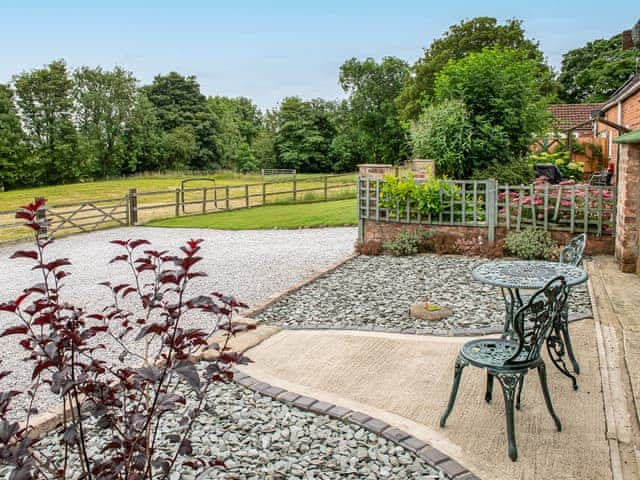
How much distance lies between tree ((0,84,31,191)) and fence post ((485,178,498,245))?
34476 millimetres

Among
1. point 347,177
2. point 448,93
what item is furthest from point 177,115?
point 448,93

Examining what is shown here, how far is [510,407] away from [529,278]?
1.15 metres

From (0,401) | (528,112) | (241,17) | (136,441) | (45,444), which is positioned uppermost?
(241,17)

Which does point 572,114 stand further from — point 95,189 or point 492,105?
point 95,189

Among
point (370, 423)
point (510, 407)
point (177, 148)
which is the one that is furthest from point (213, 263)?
point (177, 148)

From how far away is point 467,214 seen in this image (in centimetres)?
Result: 917

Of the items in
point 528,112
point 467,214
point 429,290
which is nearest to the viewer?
point 429,290

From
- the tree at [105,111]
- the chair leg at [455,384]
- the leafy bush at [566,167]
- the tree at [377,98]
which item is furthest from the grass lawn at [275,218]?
the tree at [377,98]

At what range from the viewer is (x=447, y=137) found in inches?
435

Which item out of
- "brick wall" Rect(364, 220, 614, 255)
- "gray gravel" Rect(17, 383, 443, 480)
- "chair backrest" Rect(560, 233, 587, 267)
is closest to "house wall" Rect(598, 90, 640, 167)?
"brick wall" Rect(364, 220, 614, 255)

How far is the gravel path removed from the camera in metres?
7.16

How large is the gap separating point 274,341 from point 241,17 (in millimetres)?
10471

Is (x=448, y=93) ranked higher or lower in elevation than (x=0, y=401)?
higher

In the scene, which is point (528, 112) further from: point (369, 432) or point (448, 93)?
point (369, 432)
